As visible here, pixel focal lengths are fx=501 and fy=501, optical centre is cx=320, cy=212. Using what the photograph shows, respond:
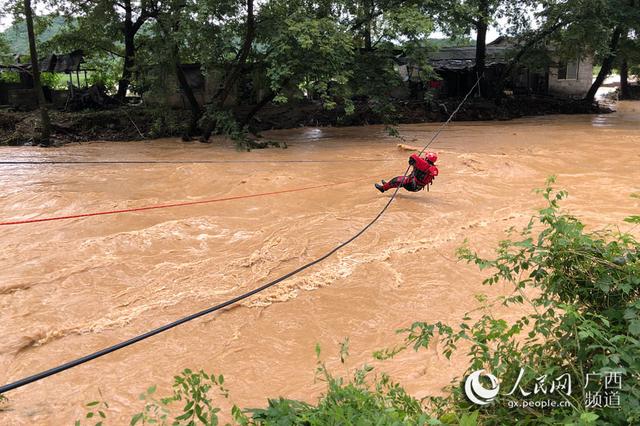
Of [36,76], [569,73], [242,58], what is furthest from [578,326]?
[569,73]

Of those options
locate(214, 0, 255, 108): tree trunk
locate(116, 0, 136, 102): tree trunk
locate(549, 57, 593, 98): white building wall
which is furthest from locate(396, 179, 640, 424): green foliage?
locate(549, 57, 593, 98): white building wall

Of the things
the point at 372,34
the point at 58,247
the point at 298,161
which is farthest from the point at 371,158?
the point at 58,247

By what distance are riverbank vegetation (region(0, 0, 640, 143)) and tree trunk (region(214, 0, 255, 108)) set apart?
0.04m

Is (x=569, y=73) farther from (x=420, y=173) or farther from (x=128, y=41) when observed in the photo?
(x=420, y=173)

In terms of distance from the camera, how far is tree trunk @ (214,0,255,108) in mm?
13891

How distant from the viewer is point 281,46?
12922mm

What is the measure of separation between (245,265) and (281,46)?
27.4ft

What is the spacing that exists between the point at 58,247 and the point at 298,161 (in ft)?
22.4

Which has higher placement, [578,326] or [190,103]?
[190,103]

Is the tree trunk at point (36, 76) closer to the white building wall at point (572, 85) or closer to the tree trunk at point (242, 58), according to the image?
the tree trunk at point (242, 58)

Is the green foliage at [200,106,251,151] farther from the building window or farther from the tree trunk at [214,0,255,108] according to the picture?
the building window

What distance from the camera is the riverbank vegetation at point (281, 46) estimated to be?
13258mm

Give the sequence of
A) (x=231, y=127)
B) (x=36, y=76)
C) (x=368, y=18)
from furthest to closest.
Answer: (x=368, y=18)
(x=231, y=127)
(x=36, y=76)

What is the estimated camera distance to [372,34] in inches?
608
